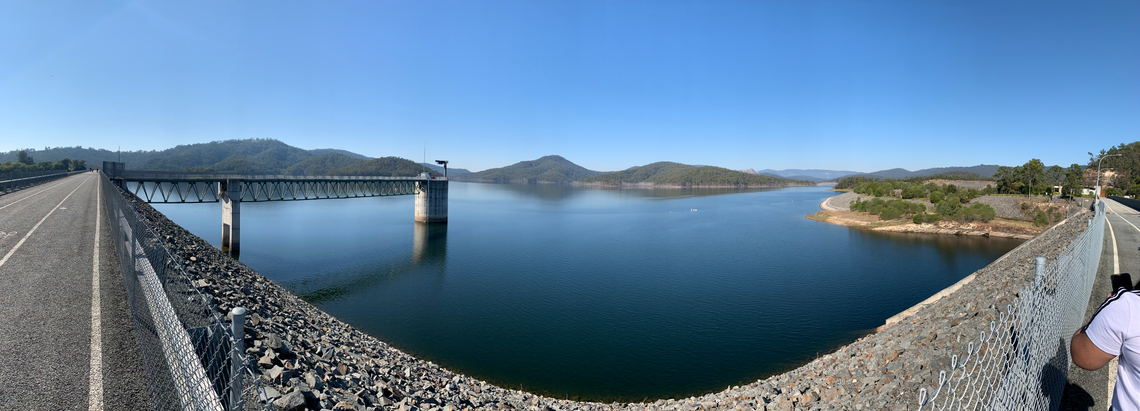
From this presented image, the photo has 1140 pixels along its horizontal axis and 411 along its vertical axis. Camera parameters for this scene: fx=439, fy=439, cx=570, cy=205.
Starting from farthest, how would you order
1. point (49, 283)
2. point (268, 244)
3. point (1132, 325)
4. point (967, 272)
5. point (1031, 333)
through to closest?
point (268, 244) < point (967, 272) < point (49, 283) < point (1031, 333) < point (1132, 325)

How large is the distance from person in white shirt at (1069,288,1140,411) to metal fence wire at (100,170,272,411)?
16.7 ft

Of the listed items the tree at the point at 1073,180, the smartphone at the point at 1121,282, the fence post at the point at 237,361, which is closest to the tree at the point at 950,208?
the tree at the point at 1073,180

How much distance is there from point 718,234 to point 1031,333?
49707 mm

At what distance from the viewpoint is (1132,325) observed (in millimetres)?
2295

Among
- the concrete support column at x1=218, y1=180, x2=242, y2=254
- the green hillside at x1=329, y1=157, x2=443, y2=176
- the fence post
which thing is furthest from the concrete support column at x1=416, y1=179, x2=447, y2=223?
the green hillside at x1=329, y1=157, x2=443, y2=176

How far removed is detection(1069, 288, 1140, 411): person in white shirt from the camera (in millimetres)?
2279

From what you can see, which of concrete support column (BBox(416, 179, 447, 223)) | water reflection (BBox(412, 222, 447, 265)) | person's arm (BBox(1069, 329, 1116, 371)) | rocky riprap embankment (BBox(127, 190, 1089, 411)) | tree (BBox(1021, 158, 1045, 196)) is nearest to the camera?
person's arm (BBox(1069, 329, 1116, 371))

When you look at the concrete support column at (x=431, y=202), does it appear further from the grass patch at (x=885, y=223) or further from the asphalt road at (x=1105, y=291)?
the grass patch at (x=885, y=223)

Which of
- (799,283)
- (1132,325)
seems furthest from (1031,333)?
(799,283)

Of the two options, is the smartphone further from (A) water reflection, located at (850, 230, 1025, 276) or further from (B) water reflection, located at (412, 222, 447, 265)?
(A) water reflection, located at (850, 230, 1025, 276)

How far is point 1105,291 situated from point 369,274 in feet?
106

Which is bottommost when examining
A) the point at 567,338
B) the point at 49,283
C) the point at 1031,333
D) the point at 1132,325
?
the point at 567,338

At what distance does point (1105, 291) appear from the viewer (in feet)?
32.7

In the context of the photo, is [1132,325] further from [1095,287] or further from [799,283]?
[799,283]
